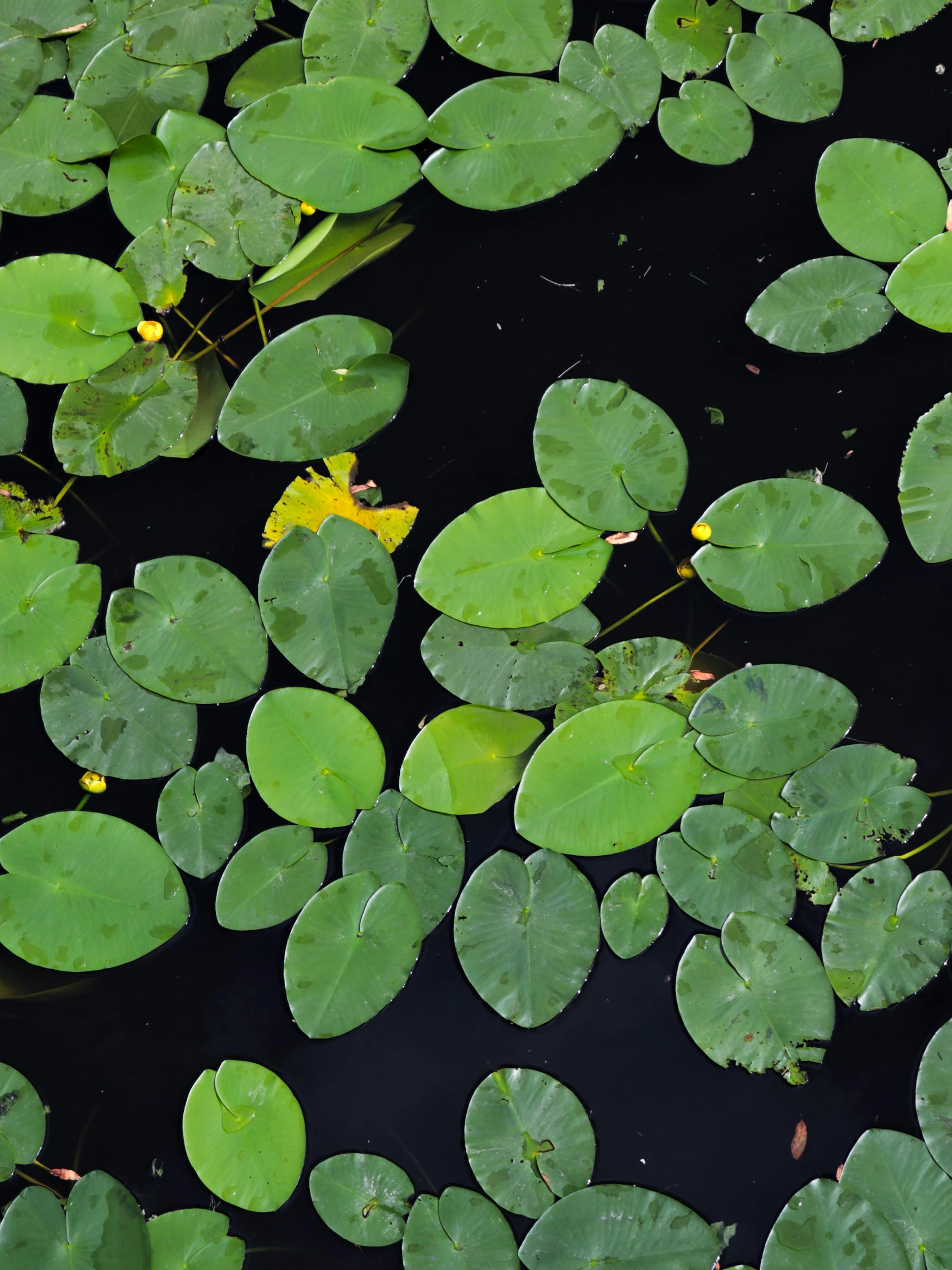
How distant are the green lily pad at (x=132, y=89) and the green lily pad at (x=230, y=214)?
0.14m

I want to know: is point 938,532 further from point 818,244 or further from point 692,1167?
point 692,1167

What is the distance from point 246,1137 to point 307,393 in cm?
144

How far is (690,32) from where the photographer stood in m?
1.71

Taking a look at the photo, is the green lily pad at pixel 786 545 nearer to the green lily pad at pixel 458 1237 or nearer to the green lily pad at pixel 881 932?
the green lily pad at pixel 881 932

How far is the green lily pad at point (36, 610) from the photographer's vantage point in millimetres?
1650

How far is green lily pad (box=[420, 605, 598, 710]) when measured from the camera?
5.42ft

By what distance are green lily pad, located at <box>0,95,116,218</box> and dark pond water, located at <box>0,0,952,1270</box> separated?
4 cm

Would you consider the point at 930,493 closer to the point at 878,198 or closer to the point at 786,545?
the point at 786,545

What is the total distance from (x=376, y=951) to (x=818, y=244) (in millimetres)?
1657

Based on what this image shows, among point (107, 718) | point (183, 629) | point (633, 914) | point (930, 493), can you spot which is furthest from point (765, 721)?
point (107, 718)

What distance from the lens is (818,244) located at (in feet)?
5.72

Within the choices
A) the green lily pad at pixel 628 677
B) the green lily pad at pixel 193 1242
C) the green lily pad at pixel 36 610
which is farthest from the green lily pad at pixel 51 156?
the green lily pad at pixel 193 1242

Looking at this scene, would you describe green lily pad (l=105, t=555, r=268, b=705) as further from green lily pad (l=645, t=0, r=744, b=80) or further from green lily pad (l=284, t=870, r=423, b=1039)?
green lily pad (l=645, t=0, r=744, b=80)

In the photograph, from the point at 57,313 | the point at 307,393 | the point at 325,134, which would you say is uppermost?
the point at 325,134
